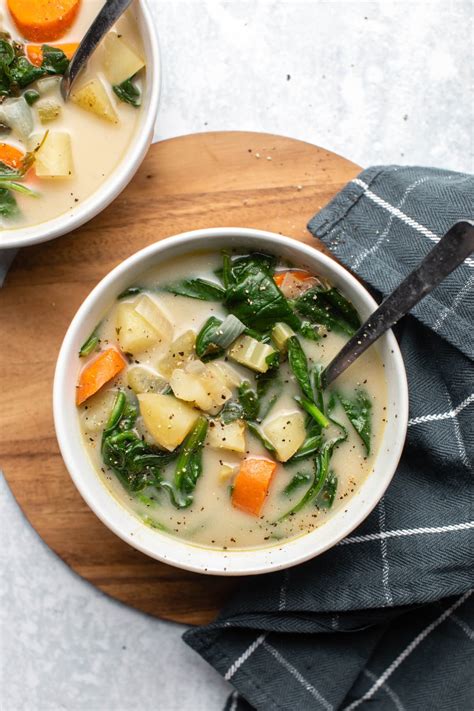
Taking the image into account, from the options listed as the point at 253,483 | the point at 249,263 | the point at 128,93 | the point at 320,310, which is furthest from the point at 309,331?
the point at 128,93

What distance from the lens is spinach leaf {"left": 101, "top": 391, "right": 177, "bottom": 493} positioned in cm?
257

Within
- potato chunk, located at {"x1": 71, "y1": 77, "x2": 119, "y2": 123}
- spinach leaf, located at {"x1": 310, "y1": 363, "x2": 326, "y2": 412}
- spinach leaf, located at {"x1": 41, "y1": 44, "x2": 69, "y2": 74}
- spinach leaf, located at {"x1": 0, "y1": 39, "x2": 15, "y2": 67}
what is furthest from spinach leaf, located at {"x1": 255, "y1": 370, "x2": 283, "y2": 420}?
spinach leaf, located at {"x1": 0, "y1": 39, "x2": 15, "y2": 67}

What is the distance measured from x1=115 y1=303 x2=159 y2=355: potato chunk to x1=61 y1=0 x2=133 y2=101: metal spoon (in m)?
0.79

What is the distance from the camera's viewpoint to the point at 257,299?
256 cm

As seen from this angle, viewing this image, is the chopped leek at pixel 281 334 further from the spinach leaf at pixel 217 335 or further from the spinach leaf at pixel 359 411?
the spinach leaf at pixel 359 411

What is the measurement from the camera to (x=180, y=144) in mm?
2801

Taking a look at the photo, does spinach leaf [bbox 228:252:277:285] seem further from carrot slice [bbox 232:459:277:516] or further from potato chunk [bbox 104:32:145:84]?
potato chunk [bbox 104:32:145:84]

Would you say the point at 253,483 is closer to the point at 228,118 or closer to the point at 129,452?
the point at 129,452

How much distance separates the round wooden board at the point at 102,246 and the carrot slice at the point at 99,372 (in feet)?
0.74

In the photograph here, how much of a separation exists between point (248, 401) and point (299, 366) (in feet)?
0.63

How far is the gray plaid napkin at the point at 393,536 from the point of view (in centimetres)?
269

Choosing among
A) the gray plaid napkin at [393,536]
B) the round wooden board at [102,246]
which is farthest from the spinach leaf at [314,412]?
the round wooden board at [102,246]

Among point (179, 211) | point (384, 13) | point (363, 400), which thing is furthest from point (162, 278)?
point (384, 13)

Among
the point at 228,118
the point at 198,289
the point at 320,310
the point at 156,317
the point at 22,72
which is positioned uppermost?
the point at 228,118
